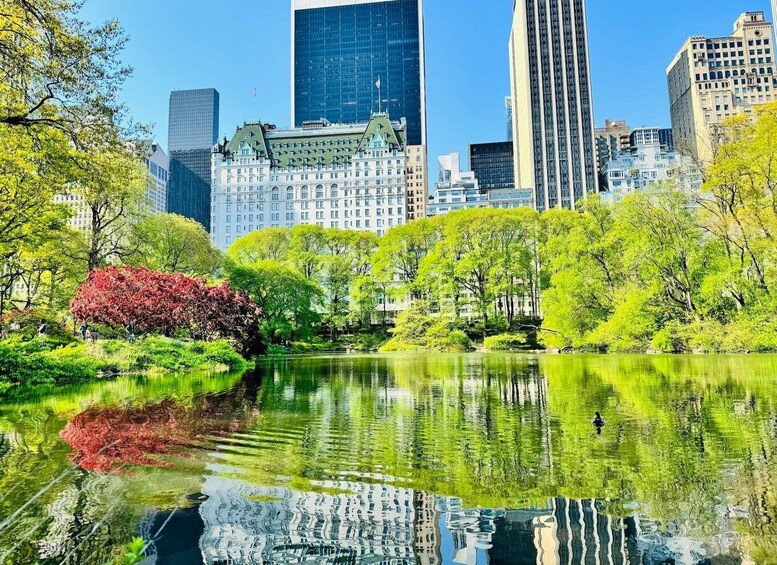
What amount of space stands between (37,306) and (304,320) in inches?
1088

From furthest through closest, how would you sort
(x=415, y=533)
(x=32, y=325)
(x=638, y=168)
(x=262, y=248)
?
(x=638, y=168)
(x=262, y=248)
(x=32, y=325)
(x=415, y=533)

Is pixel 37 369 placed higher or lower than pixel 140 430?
higher

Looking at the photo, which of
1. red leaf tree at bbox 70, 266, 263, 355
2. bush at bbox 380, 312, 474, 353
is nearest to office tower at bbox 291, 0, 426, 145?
bush at bbox 380, 312, 474, 353

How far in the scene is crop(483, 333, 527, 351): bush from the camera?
164ft

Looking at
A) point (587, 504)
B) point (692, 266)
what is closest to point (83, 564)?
point (587, 504)

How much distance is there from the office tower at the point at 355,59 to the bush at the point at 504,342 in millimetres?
142360

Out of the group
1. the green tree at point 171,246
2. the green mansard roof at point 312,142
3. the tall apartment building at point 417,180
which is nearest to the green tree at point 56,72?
the green tree at point 171,246

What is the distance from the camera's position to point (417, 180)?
161250 millimetres

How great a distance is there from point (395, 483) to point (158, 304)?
947 inches

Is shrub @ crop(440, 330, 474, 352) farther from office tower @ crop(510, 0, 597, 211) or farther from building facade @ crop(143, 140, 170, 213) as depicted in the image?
building facade @ crop(143, 140, 170, 213)

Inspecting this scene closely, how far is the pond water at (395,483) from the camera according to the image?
419 centimetres

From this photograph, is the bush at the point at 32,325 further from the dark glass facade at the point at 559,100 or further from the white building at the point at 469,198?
the dark glass facade at the point at 559,100

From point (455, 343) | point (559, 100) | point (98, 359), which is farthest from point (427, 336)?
point (559, 100)

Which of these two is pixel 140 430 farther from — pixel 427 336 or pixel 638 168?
pixel 638 168
